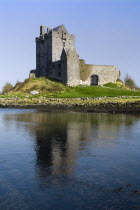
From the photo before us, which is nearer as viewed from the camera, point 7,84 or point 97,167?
point 97,167

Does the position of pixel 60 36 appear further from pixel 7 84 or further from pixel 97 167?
pixel 97 167

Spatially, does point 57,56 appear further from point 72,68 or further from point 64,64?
point 72,68

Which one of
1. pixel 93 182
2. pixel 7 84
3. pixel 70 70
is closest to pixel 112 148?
pixel 93 182

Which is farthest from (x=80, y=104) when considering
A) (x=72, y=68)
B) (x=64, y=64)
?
(x=64, y=64)

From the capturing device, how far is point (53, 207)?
8.70 m

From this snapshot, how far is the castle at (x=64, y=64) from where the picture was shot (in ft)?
244

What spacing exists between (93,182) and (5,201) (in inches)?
139

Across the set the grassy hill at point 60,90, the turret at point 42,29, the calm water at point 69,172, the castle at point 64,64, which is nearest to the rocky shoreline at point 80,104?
the grassy hill at point 60,90

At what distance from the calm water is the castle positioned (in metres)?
55.5

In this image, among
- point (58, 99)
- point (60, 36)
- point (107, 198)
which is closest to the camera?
point (107, 198)

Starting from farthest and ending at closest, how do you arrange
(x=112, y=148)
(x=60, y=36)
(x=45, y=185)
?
(x=60, y=36), (x=112, y=148), (x=45, y=185)

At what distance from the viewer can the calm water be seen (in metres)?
9.10

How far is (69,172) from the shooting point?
12.0 meters

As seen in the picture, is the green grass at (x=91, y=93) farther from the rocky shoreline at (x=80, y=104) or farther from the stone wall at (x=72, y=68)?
the rocky shoreline at (x=80, y=104)
